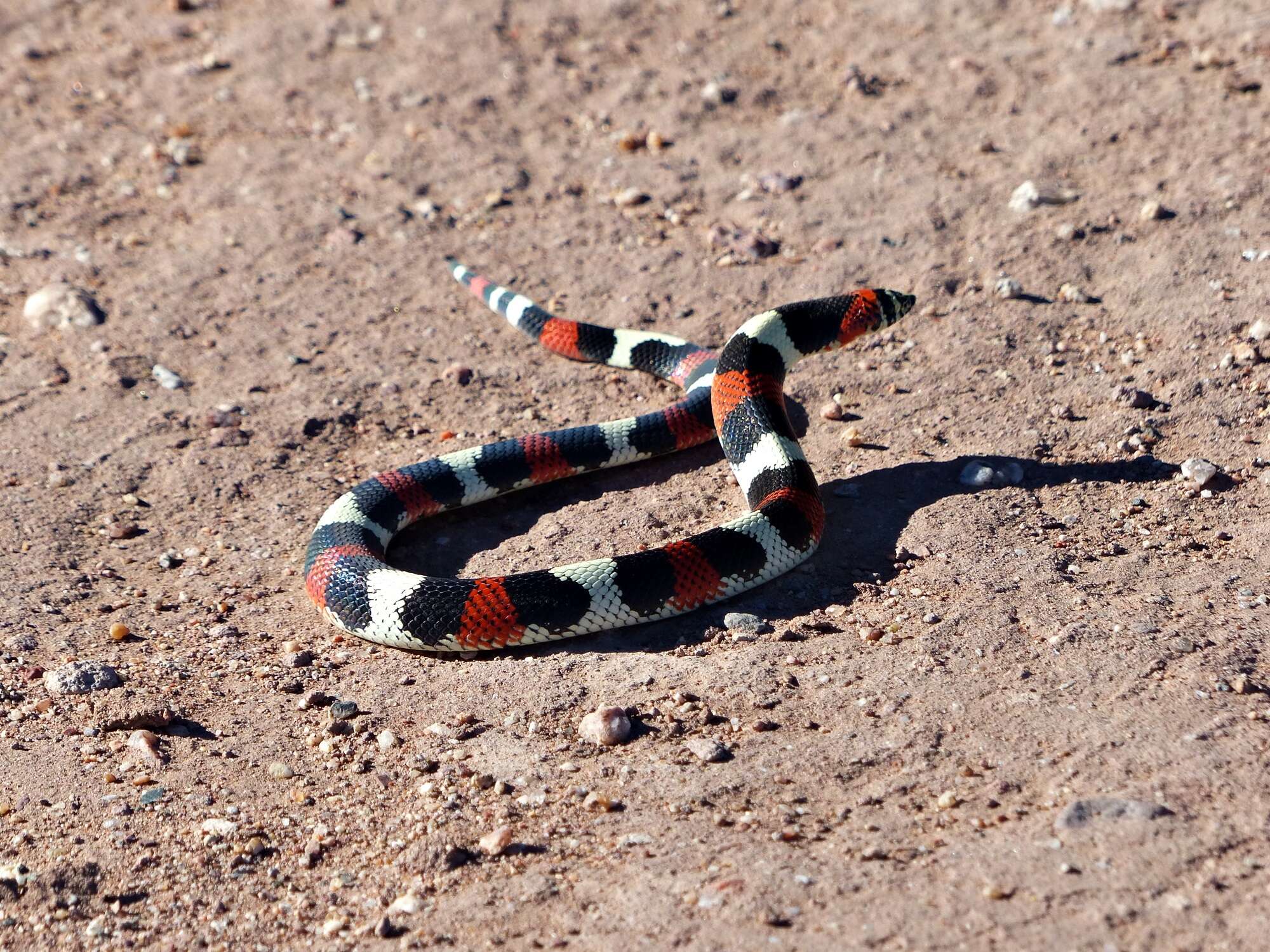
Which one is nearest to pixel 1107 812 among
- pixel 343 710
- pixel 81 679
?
pixel 343 710

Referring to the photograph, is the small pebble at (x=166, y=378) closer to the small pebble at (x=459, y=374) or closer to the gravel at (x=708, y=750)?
the small pebble at (x=459, y=374)

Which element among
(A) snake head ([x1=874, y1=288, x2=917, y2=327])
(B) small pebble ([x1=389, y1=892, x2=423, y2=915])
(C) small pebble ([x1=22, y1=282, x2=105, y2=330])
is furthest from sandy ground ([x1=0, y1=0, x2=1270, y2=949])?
(A) snake head ([x1=874, y1=288, x2=917, y2=327])

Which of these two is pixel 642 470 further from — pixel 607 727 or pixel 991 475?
pixel 607 727

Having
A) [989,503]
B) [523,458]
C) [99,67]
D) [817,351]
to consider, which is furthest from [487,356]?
[99,67]

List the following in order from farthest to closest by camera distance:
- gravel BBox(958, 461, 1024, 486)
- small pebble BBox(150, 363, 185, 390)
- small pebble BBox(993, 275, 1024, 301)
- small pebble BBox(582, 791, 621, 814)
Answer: small pebble BBox(150, 363, 185, 390) → small pebble BBox(993, 275, 1024, 301) → gravel BBox(958, 461, 1024, 486) → small pebble BBox(582, 791, 621, 814)

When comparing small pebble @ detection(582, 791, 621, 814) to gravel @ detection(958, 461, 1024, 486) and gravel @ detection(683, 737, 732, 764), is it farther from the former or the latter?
gravel @ detection(958, 461, 1024, 486)

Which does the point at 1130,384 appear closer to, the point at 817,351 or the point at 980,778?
the point at 817,351
